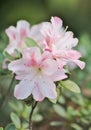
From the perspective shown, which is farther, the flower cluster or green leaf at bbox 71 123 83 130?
green leaf at bbox 71 123 83 130

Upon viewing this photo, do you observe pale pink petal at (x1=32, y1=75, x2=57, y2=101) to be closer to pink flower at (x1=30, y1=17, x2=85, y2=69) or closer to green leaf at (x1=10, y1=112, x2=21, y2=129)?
pink flower at (x1=30, y1=17, x2=85, y2=69)

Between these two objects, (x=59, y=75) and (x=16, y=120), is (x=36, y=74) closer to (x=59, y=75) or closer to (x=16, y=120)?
(x=59, y=75)

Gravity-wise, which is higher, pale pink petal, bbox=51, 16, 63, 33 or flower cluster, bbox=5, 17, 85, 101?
pale pink petal, bbox=51, 16, 63, 33

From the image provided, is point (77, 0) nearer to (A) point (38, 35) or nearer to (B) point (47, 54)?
(A) point (38, 35)

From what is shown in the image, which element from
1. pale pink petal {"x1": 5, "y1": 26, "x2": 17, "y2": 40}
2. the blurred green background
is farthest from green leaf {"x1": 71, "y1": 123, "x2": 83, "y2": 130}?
the blurred green background

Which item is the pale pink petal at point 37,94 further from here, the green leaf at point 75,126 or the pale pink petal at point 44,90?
the green leaf at point 75,126

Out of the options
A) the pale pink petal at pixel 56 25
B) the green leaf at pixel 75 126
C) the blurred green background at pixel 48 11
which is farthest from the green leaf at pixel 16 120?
the blurred green background at pixel 48 11
